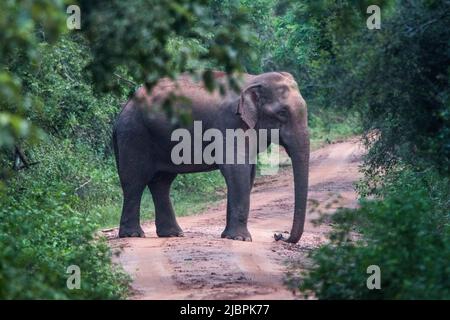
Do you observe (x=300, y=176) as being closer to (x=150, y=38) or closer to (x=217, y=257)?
(x=217, y=257)

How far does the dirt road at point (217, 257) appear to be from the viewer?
39.5 feet

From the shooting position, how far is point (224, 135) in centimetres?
1755

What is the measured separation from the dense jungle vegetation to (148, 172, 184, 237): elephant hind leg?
1603mm

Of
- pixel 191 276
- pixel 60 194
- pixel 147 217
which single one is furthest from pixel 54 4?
pixel 147 217

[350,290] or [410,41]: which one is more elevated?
[410,41]

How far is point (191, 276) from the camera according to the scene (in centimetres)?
1328

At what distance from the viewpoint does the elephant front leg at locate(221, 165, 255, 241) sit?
1702 centimetres

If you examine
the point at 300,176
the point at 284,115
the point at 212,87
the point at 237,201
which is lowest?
the point at 237,201

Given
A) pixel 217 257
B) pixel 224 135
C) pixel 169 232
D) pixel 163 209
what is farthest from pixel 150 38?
pixel 163 209

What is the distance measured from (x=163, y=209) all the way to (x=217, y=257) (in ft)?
12.5

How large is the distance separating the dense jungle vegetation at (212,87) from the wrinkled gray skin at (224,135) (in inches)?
37.9
